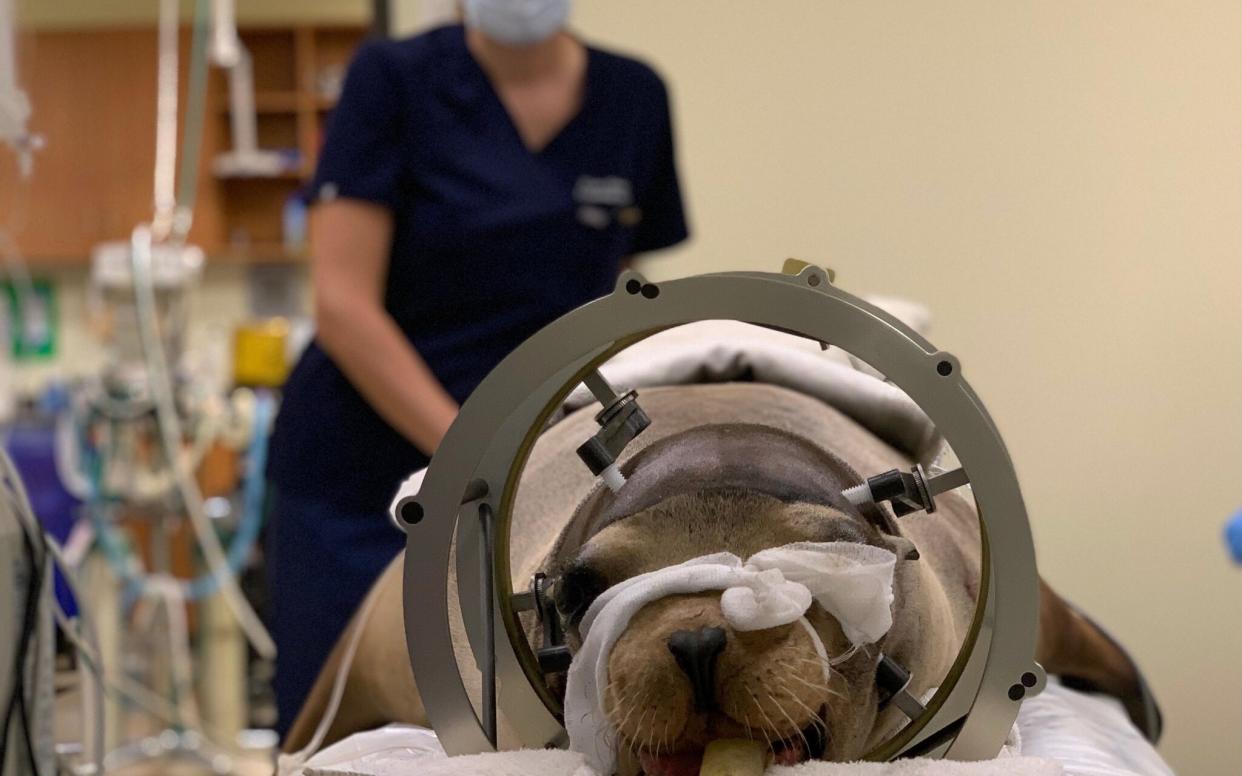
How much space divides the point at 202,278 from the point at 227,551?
7.66ft

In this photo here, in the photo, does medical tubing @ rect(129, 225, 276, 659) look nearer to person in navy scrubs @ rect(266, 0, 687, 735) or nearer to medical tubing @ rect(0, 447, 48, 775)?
person in navy scrubs @ rect(266, 0, 687, 735)

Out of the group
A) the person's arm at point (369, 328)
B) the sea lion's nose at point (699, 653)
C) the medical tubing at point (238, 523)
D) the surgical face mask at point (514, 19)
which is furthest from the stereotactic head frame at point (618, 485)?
the medical tubing at point (238, 523)

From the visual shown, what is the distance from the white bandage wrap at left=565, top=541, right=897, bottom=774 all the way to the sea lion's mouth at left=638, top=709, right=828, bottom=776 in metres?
0.02

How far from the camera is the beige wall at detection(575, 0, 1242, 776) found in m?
1.72

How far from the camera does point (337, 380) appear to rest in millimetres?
1495

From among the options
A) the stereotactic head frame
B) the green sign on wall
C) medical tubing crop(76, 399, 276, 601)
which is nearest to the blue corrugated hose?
the stereotactic head frame

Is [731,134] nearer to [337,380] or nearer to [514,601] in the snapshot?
[337,380]

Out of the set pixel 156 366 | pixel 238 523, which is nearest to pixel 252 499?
pixel 238 523

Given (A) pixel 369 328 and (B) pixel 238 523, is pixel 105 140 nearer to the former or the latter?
(B) pixel 238 523

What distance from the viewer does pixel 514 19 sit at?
1.51m

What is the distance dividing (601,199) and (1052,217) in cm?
77

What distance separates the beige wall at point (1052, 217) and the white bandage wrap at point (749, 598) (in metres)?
1.04

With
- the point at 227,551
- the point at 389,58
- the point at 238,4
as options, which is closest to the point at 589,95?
the point at 389,58

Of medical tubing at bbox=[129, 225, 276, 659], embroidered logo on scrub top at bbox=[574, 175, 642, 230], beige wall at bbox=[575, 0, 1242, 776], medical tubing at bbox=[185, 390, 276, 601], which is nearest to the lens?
embroidered logo on scrub top at bbox=[574, 175, 642, 230]
